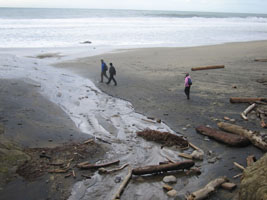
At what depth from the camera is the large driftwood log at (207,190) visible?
6.39 meters

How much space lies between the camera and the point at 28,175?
7258 millimetres

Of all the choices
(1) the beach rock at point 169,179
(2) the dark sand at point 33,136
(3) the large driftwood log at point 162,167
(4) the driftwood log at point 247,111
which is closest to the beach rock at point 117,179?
(3) the large driftwood log at point 162,167

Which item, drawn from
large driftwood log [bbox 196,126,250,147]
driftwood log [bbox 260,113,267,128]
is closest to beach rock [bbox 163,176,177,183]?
large driftwood log [bbox 196,126,250,147]

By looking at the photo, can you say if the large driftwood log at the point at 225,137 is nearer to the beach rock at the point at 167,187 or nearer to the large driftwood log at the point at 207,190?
the large driftwood log at the point at 207,190

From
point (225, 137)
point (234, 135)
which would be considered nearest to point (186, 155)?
point (225, 137)

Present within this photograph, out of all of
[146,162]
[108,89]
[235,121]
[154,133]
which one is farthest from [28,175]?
[108,89]

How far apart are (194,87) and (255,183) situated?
11.5 meters

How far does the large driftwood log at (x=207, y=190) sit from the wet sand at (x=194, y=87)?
192 mm

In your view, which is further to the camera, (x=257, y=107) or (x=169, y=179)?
(x=257, y=107)

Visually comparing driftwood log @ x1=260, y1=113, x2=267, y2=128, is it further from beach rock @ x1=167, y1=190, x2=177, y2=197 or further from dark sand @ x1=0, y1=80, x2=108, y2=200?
dark sand @ x1=0, y1=80, x2=108, y2=200

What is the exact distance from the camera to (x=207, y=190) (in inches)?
260

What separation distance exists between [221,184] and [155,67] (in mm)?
15911

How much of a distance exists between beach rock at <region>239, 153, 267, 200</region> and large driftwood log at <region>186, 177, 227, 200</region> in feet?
4.23

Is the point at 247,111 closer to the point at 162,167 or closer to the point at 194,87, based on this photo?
the point at 194,87
